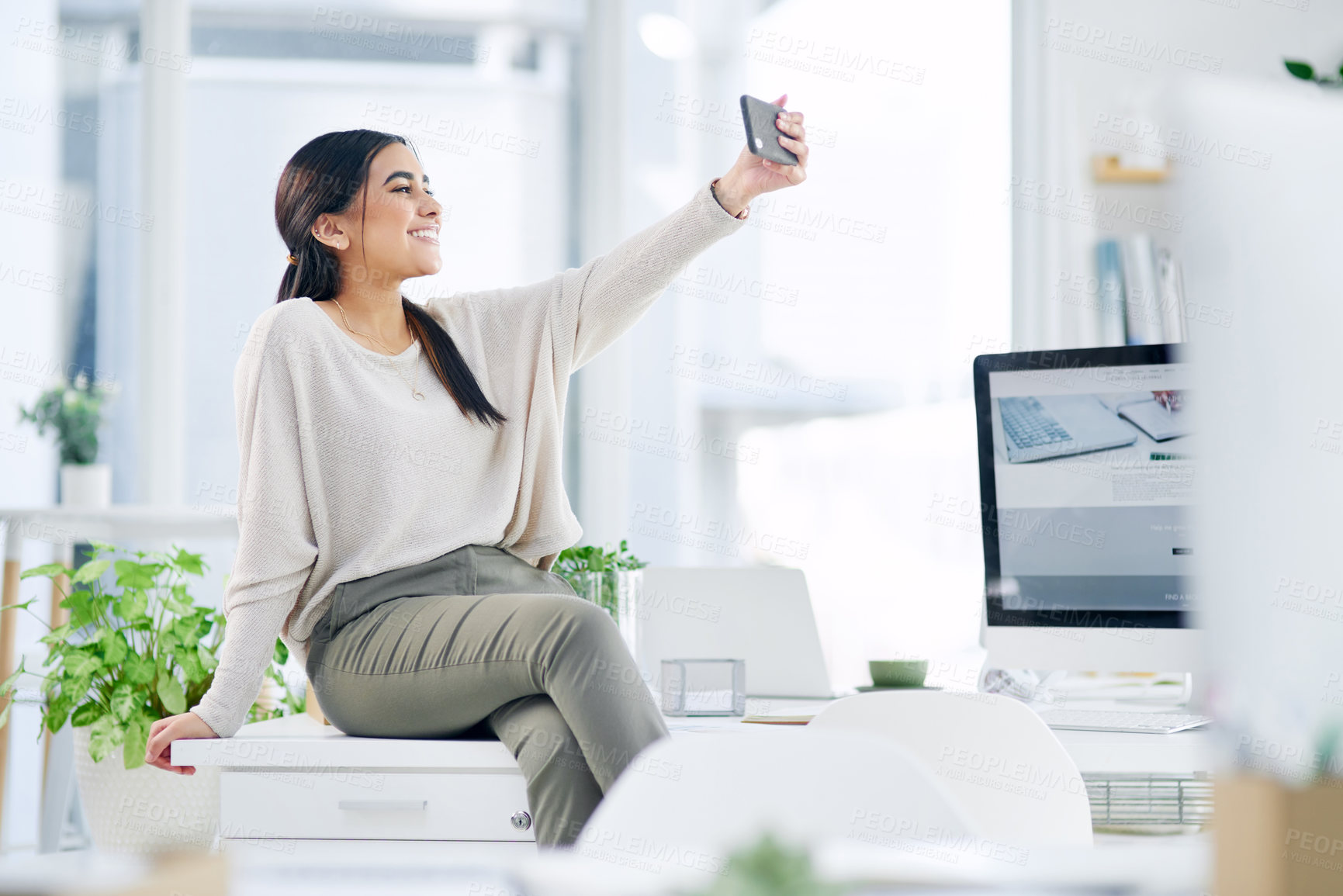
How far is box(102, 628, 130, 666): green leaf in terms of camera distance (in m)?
1.66

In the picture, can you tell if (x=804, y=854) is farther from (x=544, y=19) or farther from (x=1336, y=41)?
(x=1336, y=41)

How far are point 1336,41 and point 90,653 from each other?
137 inches

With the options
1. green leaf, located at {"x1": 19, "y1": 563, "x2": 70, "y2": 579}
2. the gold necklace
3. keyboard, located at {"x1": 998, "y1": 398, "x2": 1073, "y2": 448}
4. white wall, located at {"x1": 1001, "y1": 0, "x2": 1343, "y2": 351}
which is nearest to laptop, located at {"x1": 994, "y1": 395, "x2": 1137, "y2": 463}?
keyboard, located at {"x1": 998, "y1": 398, "x2": 1073, "y2": 448}

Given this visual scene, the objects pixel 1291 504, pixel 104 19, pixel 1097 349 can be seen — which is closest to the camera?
pixel 1291 504

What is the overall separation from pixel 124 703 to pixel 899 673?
1.07 metres

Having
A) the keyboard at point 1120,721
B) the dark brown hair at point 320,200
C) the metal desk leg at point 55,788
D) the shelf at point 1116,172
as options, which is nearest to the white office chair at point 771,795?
the keyboard at point 1120,721

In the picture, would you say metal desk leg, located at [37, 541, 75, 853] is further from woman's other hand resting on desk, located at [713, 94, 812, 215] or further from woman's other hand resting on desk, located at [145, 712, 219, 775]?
woman's other hand resting on desk, located at [713, 94, 812, 215]

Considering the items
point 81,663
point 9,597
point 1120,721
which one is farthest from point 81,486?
point 1120,721

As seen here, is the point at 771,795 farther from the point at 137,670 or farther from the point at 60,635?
the point at 60,635

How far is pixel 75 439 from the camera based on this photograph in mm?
2852

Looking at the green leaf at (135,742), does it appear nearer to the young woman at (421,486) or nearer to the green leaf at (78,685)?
the green leaf at (78,685)

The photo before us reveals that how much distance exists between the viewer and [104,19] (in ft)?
10.4

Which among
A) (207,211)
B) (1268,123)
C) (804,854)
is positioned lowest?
(804,854)

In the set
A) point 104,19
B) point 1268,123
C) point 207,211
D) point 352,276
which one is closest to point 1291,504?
point 1268,123
